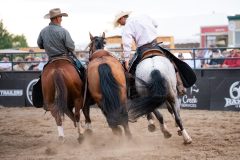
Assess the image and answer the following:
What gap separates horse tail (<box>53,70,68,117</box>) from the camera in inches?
329

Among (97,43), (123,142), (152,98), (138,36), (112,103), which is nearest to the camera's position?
(152,98)

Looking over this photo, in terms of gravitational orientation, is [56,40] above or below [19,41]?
above

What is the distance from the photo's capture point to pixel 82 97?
891cm

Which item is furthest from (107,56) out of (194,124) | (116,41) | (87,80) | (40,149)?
(116,41)

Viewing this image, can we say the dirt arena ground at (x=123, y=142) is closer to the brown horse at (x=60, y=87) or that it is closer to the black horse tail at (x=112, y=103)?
the black horse tail at (x=112, y=103)

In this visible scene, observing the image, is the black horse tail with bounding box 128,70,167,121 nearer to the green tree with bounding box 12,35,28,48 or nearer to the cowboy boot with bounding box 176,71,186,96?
the cowboy boot with bounding box 176,71,186,96

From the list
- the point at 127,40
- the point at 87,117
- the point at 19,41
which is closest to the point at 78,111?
the point at 87,117

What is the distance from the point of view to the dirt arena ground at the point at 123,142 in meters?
7.67

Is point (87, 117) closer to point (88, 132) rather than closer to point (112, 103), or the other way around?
point (88, 132)

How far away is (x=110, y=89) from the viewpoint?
822 cm

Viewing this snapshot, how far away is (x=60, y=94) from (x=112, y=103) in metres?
0.76

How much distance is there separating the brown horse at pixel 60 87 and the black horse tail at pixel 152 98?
38.8 inches

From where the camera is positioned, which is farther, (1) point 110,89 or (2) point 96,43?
(2) point 96,43

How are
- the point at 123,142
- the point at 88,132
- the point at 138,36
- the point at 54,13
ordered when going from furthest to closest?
1. the point at 88,132
2. the point at 54,13
3. the point at 138,36
4. the point at 123,142
